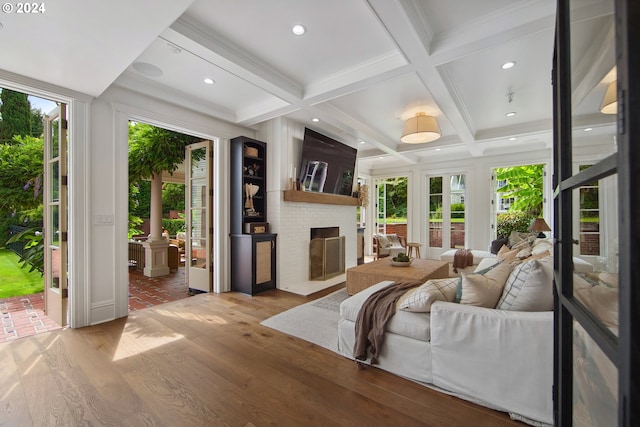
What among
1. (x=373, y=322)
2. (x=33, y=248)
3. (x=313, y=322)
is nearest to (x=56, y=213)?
(x=33, y=248)

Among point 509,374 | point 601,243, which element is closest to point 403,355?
point 509,374

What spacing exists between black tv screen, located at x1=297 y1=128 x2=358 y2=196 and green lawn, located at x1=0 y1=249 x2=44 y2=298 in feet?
14.2

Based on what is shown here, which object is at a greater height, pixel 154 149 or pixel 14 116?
pixel 14 116

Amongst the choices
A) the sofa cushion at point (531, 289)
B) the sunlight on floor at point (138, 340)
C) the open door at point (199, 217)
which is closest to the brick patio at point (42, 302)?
the open door at point (199, 217)

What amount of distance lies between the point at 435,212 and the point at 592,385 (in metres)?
6.97

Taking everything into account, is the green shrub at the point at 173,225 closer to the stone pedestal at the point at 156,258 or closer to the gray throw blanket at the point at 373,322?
the stone pedestal at the point at 156,258

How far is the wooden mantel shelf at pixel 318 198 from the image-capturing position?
14.6 feet

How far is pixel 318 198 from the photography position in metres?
4.96

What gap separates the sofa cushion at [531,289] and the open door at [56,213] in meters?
3.98

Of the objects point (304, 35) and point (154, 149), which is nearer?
point (304, 35)

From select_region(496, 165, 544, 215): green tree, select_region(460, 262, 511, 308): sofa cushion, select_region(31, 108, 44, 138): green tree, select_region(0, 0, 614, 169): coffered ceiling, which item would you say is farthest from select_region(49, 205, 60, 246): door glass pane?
select_region(496, 165, 544, 215): green tree

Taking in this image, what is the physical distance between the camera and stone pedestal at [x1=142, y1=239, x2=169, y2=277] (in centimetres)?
532

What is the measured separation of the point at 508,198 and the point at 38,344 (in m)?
9.07

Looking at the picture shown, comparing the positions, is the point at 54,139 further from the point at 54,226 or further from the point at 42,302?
the point at 42,302
